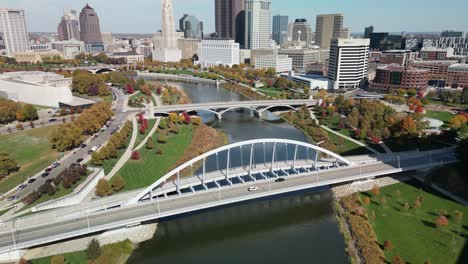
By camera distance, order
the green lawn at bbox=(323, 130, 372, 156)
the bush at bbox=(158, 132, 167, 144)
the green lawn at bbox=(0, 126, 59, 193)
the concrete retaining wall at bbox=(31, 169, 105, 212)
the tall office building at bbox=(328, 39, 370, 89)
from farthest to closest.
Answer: the tall office building at bbox=(328, 39, 370, 89) → the bush at bbox=(158, 132, 167, 144) → the green lawn at bbox=(323, 130, 372, 156) → the green lawn at bbox=(0, 126, 59, 193) → the concrete retaining wall at bbox=(31, 169, 105, 212)

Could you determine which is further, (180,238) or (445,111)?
(445,111)

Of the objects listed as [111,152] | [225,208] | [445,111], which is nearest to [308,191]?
[225,208]

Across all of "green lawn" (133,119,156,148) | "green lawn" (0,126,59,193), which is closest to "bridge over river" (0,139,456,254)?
"green lawn" (133,119,156,148)

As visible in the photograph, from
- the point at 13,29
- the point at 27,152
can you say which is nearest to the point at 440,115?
the point at 27,152

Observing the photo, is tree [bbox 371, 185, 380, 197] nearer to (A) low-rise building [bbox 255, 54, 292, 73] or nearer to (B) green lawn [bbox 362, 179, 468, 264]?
(B) green lawn [bbox 362, 179, 468, 264]

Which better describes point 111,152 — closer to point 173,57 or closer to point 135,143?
point 135,143
